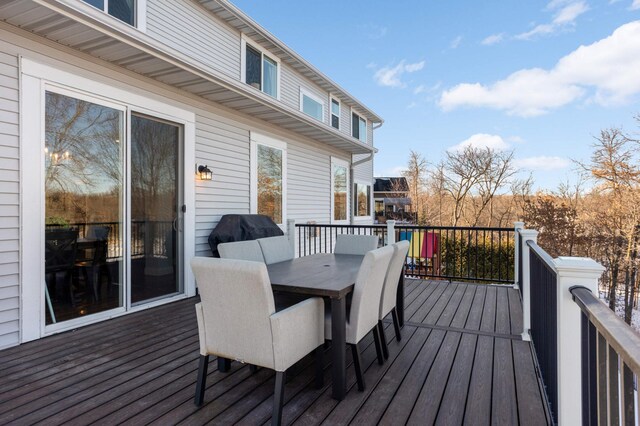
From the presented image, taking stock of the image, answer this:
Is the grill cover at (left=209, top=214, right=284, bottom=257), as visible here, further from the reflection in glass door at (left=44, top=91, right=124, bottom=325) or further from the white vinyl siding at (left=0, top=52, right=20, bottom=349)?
the white vinyl siding at (left=0, top=52, right=20, bottom=349)

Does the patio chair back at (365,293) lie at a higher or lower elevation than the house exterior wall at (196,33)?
lower

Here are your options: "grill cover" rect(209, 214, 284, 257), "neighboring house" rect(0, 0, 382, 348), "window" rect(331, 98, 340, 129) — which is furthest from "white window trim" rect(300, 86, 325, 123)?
"grill cover" rect(209, 214, 284, 257)

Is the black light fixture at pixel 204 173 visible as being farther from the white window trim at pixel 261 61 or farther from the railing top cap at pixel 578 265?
the railing top cap at pixel 578 265

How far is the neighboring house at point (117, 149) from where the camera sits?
9.85 feet

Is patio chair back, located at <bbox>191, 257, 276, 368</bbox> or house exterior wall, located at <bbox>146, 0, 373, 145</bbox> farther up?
house exterior wall, located at <bbox>146, 0, 373, 145</bbox>

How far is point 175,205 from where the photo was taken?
4469 mm

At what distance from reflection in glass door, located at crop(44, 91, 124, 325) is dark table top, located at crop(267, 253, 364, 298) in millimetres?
1849

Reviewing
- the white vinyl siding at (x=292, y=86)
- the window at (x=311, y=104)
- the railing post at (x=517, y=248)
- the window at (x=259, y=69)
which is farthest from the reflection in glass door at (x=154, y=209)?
the railing post at (x=517, y=248)

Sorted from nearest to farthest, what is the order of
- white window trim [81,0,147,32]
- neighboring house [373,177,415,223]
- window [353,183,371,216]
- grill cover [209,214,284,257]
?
1. white window trim [81,0,147,32]
2. grill cover [209,214,284,257]
3. window [353,183,371,216]
4. neighboring house [373,177,415,223]

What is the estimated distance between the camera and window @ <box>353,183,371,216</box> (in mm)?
10172

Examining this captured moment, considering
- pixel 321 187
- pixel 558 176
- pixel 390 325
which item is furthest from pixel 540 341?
pixel 558 176

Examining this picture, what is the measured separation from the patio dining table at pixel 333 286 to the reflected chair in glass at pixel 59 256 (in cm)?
193

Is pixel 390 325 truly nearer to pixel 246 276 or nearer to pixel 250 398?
pixel 250 398

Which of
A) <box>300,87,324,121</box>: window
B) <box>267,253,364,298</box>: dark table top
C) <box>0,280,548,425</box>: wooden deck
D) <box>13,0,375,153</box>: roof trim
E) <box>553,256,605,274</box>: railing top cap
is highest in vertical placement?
<box>300,87,324,121</box>: window
